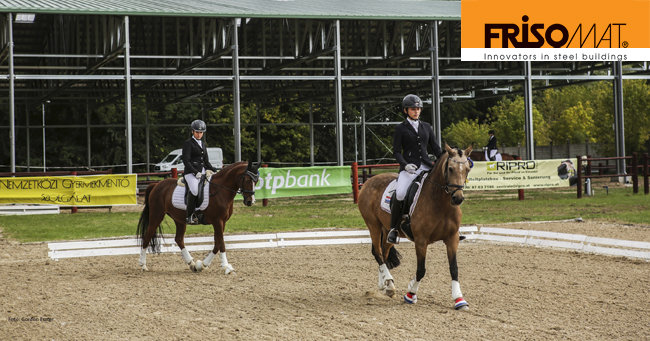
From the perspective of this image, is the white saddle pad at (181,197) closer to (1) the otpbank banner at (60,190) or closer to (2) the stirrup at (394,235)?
(2) the stirrup at (394,235)

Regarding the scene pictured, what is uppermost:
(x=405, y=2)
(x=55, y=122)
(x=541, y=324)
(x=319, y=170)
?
(x=405, y=2)

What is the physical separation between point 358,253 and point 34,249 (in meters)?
5.77

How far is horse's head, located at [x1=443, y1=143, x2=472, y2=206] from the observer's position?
19.7 ft

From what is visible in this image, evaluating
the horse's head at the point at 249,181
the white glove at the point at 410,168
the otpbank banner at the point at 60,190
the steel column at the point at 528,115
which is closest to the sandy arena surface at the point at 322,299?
the horse's head at the point at 249,181

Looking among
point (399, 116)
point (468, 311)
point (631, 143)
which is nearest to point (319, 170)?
point (468, 311)

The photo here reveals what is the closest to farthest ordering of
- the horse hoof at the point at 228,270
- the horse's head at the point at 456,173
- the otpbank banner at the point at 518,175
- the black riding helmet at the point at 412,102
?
the horse's head at the point at 456,173, the black riding helmet at the point at 412,102, the horse hoof at the point at 228,270, the otpbank banner at the point at 518,175

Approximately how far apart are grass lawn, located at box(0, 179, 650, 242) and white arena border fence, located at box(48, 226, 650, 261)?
0.86 metres

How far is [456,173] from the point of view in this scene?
6.07 meters

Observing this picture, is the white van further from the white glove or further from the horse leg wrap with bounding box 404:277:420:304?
the horse leg wrap with bounding box 404:277:420:304

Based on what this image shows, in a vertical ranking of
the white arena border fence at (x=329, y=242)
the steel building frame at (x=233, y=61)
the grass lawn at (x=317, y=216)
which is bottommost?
the white arena border fence at (x=329, y=242)

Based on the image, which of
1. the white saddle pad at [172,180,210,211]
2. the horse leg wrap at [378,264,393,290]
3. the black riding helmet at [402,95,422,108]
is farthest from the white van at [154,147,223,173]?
the black riding helmet at [402,95,422,108]

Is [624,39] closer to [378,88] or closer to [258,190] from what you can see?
[378,88]

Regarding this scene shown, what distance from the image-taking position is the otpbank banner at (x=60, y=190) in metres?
16.7

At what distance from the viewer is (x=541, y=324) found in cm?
550
